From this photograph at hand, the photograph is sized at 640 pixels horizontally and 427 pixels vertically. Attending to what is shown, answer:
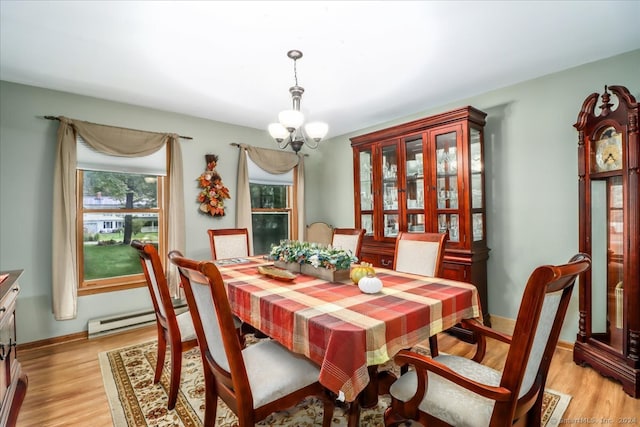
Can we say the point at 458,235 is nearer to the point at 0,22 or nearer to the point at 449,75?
the point at 449,75

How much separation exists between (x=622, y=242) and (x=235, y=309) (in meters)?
2.73

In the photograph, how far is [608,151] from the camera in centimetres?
228

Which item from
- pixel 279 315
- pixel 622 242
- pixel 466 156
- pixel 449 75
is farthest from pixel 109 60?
pixel 622 242

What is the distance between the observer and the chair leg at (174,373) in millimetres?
1866

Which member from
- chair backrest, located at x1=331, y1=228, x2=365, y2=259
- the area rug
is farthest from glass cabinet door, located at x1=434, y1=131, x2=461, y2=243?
the area rug

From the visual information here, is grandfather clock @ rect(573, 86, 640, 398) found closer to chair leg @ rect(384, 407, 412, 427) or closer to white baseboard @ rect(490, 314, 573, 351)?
white baseboard @ rect(490, 314, 573, 351)

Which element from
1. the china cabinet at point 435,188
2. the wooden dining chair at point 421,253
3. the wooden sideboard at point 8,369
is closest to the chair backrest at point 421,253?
the wooden dining chair at point 421,253

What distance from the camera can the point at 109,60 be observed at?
7.98 ft

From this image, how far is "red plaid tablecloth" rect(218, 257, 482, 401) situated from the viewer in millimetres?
1173

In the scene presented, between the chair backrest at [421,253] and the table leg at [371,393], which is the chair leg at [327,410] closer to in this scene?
the table leg at [371,393]

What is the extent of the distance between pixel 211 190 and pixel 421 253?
8.82 feet

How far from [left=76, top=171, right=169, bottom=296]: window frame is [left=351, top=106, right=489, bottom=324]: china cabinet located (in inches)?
97.2

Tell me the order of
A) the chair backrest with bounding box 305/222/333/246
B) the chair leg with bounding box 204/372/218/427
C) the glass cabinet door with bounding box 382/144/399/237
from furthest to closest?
the chair backrest with bounding box 305/222/333/246
the glass cabinet door with bounding box 382/144/399/237
the chair leg with bounding box 204/372/218/427

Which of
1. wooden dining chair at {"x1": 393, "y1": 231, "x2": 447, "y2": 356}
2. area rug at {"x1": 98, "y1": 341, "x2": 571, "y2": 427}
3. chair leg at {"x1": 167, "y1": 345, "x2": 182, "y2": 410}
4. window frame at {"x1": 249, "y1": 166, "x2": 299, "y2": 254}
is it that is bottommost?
area rug at {"x1": 98, "y1": 341, "x2": 571, "y2": 427}
